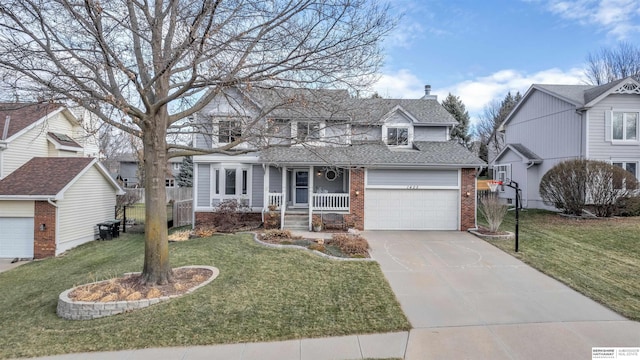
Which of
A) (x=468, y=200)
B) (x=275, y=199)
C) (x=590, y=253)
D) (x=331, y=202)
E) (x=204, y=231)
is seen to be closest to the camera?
(x=590, y=253)

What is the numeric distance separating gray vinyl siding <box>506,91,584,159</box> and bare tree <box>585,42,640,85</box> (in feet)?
54.5

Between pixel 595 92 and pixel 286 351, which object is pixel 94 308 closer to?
pixel 286 351

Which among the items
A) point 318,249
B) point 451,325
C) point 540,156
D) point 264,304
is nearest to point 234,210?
point 318,249

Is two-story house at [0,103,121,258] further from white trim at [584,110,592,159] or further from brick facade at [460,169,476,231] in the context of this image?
white trim at [584,110,592,159]

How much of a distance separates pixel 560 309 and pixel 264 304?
563 centimetres

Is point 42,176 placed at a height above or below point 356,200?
above

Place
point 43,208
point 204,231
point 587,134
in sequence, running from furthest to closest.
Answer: point 587,134
point 204,231
point 43,208

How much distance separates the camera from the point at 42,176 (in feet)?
45.9

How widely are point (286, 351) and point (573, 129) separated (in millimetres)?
19824

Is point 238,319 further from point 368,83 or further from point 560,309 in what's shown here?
point 560,309

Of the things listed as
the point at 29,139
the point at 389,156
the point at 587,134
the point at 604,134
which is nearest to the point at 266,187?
the point at 389,156

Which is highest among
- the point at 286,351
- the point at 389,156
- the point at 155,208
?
the point at 389,156

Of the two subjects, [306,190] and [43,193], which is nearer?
[43,193]

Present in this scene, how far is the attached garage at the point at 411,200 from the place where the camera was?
1389cm
